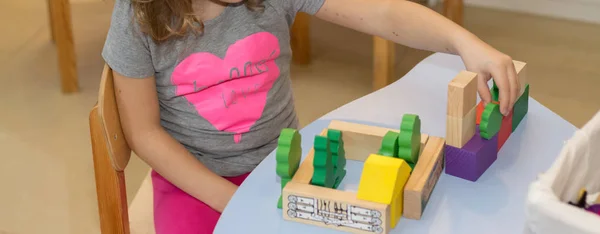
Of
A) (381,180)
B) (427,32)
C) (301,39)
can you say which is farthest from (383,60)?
(381,180)

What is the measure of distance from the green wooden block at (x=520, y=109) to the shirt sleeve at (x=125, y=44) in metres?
0.48

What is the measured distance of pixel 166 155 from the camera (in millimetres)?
1026

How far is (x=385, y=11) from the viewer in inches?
41.6

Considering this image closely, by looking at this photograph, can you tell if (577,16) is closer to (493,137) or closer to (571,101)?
(571,101)

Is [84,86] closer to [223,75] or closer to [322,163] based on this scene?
[223,75]

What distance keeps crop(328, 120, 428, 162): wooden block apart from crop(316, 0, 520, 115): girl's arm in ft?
0.42

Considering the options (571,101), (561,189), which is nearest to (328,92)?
(571,101)

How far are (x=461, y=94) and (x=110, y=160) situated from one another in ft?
1.53

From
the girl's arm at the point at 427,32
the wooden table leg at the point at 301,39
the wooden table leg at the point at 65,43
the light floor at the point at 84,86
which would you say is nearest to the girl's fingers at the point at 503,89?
the girl's arm at the point at 427,32

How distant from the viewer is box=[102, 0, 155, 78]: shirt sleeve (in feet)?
3.17

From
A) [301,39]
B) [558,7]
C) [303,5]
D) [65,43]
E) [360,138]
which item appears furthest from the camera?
[558,7]

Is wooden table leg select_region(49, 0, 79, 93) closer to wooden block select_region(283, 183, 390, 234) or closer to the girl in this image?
the girl

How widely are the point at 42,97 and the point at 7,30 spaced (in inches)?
24.8

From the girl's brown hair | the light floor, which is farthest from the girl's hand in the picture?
the light floor
